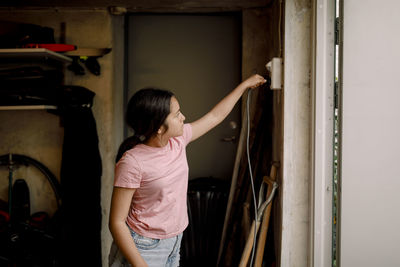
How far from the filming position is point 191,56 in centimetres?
252

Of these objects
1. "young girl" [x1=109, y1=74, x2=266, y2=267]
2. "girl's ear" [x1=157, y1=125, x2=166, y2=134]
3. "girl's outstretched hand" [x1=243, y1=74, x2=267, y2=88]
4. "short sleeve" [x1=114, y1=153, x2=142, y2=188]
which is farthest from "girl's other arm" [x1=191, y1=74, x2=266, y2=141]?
"short sleeve" [x1=114, y1=153, x2=142, y2=188]

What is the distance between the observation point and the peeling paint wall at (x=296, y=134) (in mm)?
1429

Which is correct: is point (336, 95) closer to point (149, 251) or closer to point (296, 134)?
point (296, 134)

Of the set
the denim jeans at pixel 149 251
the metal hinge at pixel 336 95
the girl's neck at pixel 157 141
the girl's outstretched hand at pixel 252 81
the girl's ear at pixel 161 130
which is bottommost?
the denim jeans at pixel 149 251

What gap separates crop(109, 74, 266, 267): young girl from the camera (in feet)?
3.43

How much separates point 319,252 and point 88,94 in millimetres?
1817

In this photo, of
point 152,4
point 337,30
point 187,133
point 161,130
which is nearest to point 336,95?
point 337,30

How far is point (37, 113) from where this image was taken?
2.35 m

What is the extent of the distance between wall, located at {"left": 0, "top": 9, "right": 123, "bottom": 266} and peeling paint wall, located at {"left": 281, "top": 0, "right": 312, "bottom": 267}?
1448 mm

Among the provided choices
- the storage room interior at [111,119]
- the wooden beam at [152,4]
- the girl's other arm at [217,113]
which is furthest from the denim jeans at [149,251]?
the wooden beam at [152,4]

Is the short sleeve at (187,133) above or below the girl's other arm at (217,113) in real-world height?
below

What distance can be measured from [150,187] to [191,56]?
5.52 ft

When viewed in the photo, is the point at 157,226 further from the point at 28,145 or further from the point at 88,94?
the point at 28,145

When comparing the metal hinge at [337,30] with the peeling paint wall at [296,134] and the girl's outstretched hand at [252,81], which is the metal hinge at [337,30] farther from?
the girl's outstretched hand at [252,81]
